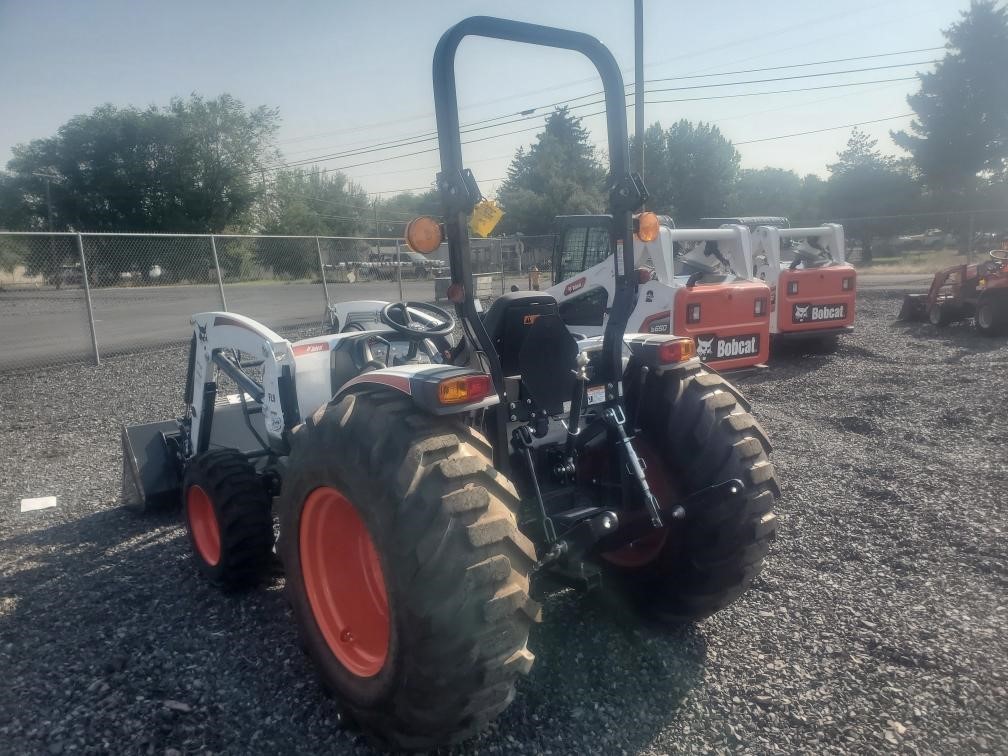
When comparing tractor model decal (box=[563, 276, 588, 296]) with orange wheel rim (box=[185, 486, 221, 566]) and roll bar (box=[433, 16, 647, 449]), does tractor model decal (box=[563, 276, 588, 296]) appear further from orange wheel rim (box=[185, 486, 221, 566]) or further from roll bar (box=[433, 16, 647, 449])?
roll bar (box=[433, 16, 647, 449])

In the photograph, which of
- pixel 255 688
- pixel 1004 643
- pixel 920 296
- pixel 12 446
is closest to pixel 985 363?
pixel 920 296

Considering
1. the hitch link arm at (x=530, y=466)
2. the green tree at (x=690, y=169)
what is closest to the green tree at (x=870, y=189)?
the green tree at (x=690, y=169)

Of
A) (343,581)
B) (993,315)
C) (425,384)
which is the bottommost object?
(993,315)

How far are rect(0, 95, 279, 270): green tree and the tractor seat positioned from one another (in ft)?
139

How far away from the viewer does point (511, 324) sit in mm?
2723

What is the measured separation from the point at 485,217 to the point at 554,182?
28.3m

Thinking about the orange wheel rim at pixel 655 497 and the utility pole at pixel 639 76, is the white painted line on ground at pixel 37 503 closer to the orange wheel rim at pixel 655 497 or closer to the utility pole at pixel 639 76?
the orange wheel rim at pixel 655 497

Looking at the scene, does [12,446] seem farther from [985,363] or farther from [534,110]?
[985,363]

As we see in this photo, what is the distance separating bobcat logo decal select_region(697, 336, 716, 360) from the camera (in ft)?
28.2

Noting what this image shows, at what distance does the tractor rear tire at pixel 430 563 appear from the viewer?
210 cm

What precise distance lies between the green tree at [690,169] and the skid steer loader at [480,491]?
45.0 metres

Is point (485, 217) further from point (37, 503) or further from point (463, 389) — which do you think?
point (37, 503)

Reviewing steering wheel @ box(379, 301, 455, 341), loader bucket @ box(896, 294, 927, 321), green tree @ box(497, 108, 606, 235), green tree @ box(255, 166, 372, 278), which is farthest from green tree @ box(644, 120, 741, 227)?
steering wheel @ box(379, 301, 455, 341)

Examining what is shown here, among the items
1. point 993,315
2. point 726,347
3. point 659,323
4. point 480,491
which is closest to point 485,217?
point 480,491
